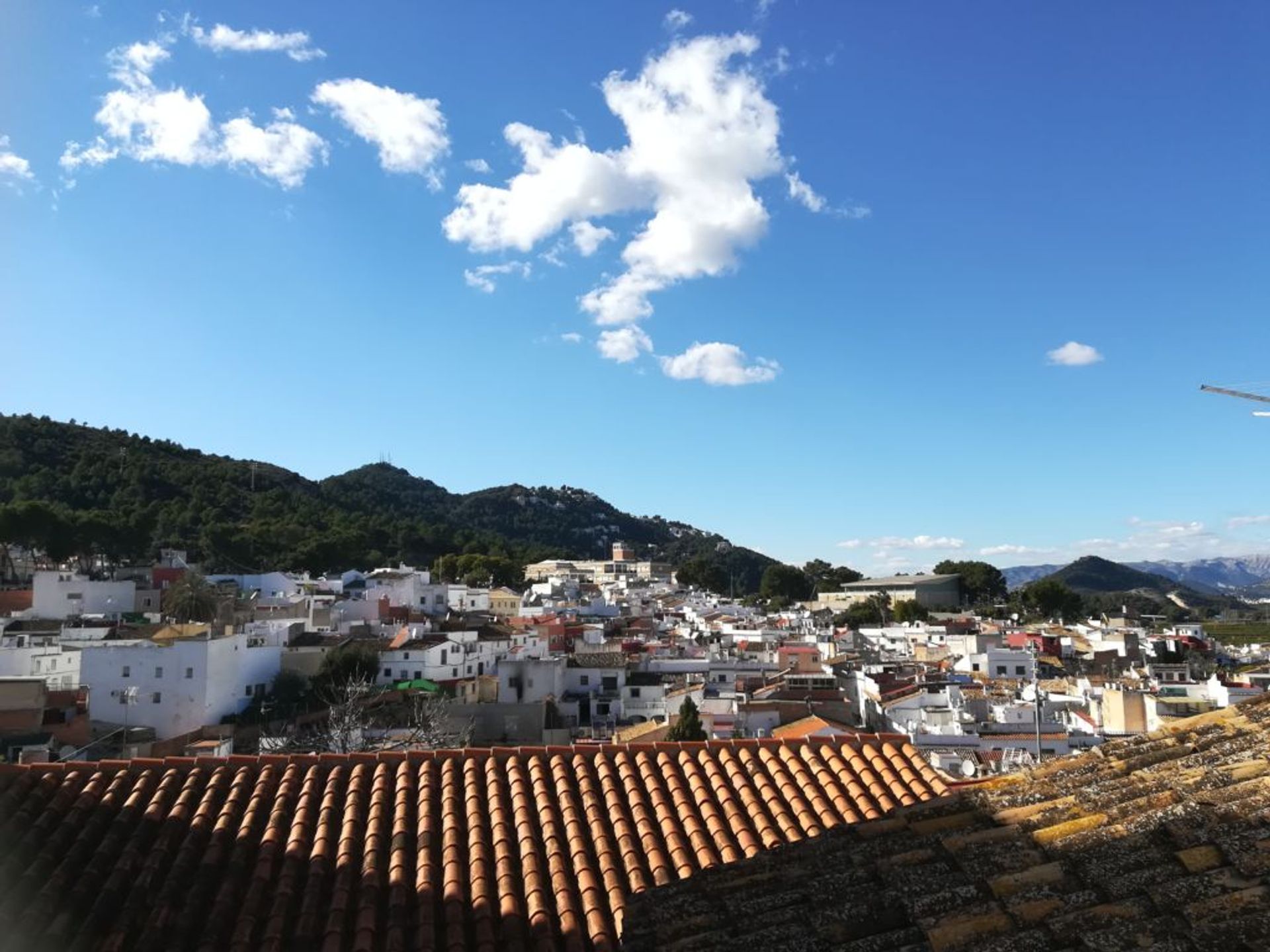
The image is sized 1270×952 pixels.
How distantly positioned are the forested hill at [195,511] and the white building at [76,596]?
836 cm

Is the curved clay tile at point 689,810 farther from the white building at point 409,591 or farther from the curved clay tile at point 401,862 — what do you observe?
the white building at point 409,591

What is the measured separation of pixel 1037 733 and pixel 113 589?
154 ft

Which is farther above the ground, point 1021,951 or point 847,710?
point 1021,951

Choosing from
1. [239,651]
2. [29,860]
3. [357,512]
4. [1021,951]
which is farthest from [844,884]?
[357,512]

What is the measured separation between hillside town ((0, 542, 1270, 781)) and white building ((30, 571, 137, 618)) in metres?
0.10

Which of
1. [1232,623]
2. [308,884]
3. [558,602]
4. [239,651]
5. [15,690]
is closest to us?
[308,884]

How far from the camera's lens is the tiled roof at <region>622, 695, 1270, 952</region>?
2377mm

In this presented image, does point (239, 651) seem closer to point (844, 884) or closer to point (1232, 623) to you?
point (844, 884)

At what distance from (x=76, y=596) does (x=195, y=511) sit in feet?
93.0

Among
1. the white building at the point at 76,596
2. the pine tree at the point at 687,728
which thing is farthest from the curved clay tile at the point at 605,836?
the white building at the point at 76,596

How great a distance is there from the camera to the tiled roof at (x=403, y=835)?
4.39 meters

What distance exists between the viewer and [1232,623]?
97.6 m

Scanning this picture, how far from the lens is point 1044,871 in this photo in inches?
107

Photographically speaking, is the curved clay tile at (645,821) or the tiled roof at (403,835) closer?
the tiled roof at (403,835)
